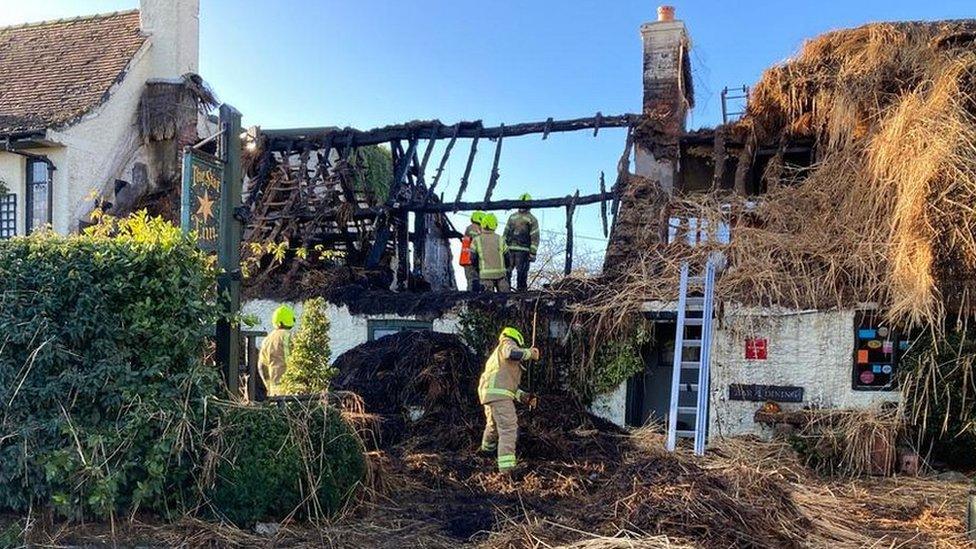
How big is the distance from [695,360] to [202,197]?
6782 mm

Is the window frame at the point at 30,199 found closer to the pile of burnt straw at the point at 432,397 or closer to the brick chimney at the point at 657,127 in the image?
the pile of burnt straw at the point at 432,397

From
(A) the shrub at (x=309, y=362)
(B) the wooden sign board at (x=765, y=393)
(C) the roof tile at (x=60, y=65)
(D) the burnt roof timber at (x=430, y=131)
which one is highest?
(C) the roof tile at (x=60, y=65)

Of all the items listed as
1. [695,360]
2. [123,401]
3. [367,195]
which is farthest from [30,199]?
[695,360]

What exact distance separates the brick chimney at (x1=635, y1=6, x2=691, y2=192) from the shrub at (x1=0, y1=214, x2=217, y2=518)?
8.22 meters

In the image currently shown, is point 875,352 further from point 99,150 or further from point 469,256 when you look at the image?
point 99,150

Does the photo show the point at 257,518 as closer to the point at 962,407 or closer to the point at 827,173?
the point at 962,407

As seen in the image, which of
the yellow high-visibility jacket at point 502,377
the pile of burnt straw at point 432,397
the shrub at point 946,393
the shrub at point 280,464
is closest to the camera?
the shrub at point 280,464

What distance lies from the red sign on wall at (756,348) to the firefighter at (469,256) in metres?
4.28

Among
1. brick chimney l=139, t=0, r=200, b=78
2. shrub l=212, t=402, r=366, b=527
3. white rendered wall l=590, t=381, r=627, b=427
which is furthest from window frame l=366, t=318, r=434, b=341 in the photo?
brick chimney l=139, t=0, r=200, b=78

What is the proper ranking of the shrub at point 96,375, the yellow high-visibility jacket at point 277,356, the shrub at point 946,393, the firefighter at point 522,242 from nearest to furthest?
the shrub at point 96,375 < the shrub at point 946,393 < the yellow high-visibility jacket at point 277,356 < the firefighter at point 522,242

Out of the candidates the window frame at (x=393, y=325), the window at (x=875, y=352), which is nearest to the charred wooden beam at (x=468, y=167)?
the window frame at (x=393, y=325)

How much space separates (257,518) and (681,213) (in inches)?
309

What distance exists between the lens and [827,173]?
1102 centimetres

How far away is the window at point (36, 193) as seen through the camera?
13805mm
